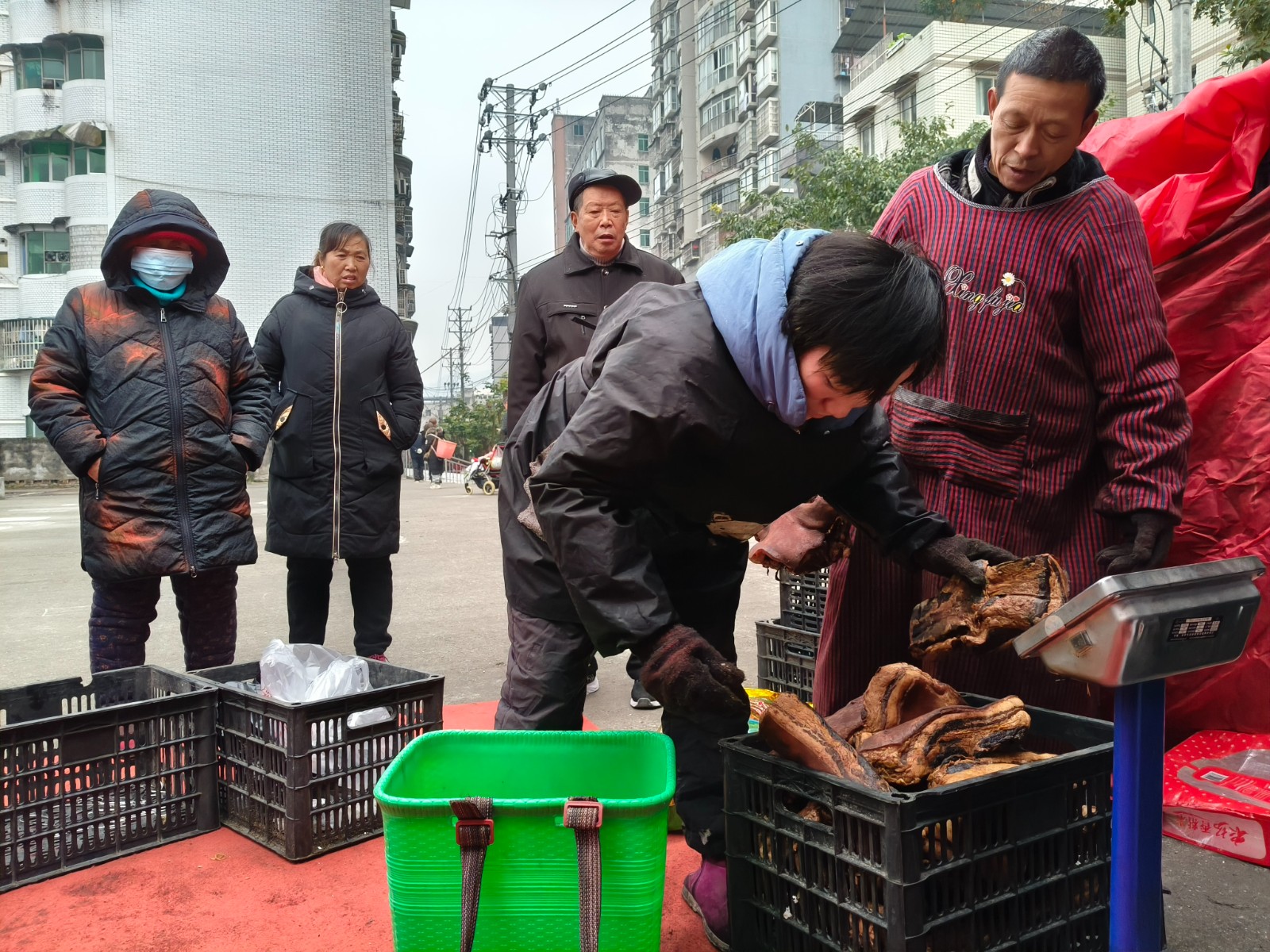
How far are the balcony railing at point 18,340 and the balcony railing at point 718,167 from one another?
30086 mm

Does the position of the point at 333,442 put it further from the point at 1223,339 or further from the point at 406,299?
the point at 406,299

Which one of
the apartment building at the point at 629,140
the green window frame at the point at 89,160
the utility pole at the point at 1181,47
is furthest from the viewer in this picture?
the apartment building at the point at 629,140

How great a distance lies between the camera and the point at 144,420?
135 inches

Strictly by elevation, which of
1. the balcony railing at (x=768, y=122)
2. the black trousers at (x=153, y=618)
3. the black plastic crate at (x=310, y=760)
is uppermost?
the balcony railing at (x=768, y=122)

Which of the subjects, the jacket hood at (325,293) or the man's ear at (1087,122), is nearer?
the man's ear at (1087,122)

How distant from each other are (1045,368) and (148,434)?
2.81 meters

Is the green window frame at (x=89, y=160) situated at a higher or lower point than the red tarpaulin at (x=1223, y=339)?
higher

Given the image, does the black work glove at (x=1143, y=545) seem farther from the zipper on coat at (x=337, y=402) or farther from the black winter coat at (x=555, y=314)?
the zipper on coat at (x=337, y=402)

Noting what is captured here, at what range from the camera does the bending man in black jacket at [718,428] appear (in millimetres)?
1719

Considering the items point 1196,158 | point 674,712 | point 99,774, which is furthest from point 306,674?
point 1196,158

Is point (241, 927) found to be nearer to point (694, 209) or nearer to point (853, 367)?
point (853, 367)

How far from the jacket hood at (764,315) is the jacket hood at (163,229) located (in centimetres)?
231

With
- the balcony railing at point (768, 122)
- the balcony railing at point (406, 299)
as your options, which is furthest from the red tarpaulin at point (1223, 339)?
the balcony railing at point (768, 122)

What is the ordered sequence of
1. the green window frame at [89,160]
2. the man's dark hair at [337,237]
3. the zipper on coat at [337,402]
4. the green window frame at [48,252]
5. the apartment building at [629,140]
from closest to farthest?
the zipper on coat at [337,402]
the man's dark hair at [337,237]
the green window frame at [89,160]
the green window frame at [48,252]
the apartment building at [629,140]
